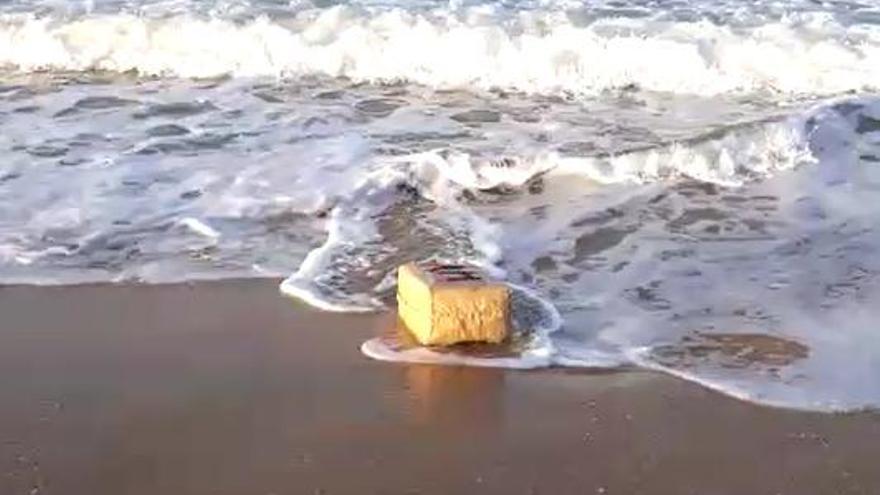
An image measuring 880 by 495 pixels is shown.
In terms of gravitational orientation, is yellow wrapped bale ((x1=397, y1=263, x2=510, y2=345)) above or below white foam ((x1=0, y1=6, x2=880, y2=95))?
above

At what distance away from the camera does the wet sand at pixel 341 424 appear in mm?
3525

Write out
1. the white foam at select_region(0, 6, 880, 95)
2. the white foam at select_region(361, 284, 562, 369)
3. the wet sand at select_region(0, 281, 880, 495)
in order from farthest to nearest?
the white foam at select_region(0, 6, 880, 95)
the white foam at select_region(361, 284, 562, 369)
the wet sand at select_region(0, 281, 880, 495)

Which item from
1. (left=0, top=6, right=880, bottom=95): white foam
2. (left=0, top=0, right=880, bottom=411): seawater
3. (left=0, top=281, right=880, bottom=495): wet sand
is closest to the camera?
(left=0, top=281, right=880, bottom=495): wet sand

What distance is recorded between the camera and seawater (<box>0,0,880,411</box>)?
4957mm

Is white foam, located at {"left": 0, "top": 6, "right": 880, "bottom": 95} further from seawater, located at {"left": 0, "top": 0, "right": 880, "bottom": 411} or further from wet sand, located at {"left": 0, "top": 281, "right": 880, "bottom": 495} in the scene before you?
wet sand, located at {"left": 0, "top": 281, "right": 880, "bottom": 495}

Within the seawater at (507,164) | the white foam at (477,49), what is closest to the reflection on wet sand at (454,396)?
the seawater at (507,164)

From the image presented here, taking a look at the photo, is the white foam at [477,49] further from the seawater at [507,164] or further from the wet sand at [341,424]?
the wet sand at [341,424]

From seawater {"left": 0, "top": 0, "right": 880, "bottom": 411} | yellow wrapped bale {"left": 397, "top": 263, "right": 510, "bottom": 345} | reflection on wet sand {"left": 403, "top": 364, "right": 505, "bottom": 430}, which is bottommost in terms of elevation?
seawater {"left": 0, "top": 0, "right": 880, "bottom": 411}

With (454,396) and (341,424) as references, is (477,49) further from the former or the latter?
(341,424)

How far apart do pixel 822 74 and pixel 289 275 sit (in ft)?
18.3

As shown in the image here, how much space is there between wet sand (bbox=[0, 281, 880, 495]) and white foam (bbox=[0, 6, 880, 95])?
516 cm

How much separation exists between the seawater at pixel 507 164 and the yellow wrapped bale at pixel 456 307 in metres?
0.12

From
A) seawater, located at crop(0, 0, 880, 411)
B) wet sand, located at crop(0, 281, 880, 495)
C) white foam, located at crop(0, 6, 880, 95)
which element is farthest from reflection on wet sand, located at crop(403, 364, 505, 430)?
white foam, located at crop(0, 6, 880, 95)

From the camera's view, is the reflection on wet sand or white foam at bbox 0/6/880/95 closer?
the reflection on wet sand
